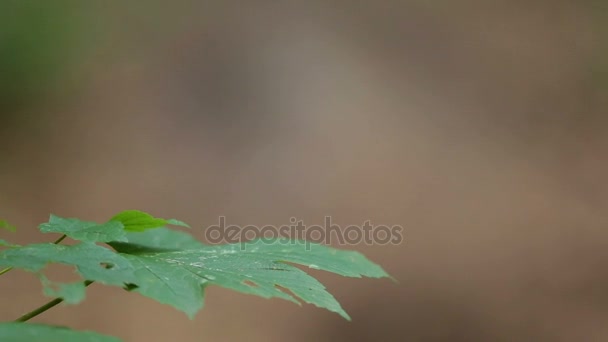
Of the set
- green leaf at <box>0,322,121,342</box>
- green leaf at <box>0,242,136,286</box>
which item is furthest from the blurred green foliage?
green leaf at <box>0,322,121,342</box>

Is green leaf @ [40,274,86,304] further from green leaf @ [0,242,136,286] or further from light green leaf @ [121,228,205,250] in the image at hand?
light green leaf @ [121,228,205,250]

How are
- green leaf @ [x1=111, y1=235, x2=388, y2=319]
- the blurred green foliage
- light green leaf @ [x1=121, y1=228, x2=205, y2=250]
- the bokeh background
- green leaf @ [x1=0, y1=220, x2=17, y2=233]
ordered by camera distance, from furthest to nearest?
the blurred green foliage, the bokeh background, light green leaf @ [x1=121, y1=228, x2=205, y2=250], green leaf @ [x1=0, y1=220, x2=17, y2=233], green leaf @ [x1=111, y1=235, x2=388, y2=319]

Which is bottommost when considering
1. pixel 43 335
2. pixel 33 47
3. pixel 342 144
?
pixel 43 335

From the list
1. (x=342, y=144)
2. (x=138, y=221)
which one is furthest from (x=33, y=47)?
(x=138, y=221)

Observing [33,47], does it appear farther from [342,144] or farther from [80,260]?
[80,260]

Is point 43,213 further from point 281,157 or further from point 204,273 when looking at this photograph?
point 204,273

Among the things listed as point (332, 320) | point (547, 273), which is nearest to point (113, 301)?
point (332, 320)

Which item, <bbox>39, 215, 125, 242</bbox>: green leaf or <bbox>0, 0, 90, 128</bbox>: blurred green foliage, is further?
<bbox>0, 0, 90, 128</bbox>: blurred green foliage
